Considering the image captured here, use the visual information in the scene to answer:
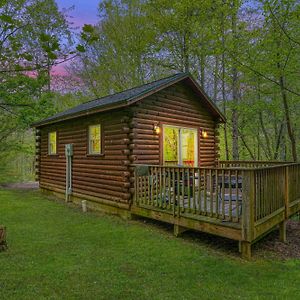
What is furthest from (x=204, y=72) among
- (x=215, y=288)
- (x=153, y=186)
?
(x=215, y=288)

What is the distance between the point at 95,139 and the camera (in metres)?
9.77

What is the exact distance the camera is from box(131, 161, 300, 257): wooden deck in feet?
17.3

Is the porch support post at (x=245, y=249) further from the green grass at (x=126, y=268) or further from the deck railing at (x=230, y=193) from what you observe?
the deck railing at (x=230, y=193)

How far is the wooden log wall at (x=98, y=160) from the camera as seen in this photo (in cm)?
827

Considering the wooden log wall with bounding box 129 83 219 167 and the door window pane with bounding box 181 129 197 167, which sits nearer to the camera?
the wooden log wall with bounding box 129 83 219 167

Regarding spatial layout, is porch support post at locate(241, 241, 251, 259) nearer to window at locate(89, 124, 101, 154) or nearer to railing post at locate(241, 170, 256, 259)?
railing post at locate(241, 170, 256, 259)

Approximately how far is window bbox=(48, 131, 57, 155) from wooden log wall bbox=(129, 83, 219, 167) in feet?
18.0

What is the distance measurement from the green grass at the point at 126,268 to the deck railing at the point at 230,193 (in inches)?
27.8

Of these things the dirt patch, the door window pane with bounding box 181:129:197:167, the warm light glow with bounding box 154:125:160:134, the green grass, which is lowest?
the green grass

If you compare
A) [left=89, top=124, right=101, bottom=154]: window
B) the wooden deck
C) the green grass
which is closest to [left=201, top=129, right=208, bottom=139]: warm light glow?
the wooden deck

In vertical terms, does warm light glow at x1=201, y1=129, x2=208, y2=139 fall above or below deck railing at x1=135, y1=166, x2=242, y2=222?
above

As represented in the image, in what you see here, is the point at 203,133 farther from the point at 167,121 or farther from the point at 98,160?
the point at 98,160

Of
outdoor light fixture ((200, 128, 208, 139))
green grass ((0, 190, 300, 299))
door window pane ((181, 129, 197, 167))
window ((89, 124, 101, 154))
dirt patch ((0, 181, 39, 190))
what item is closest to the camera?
green grass ((0, 190, 300, 299))

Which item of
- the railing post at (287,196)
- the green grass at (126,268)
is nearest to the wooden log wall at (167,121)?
the green grass at (126,268)
